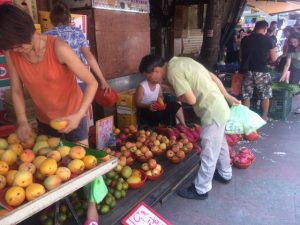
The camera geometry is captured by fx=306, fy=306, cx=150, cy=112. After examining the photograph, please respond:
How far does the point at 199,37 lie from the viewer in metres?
10.7

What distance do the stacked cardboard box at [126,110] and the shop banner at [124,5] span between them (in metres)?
1.57

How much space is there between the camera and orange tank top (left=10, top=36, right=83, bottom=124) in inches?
80.8

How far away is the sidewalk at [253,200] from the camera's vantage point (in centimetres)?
309

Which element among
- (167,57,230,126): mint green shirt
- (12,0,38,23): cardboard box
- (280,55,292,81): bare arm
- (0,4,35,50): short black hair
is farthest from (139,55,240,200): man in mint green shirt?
(280,55,292,81): bare arm

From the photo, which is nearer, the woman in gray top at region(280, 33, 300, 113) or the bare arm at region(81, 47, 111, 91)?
the bare arm at region(81, 47, 111, 91)

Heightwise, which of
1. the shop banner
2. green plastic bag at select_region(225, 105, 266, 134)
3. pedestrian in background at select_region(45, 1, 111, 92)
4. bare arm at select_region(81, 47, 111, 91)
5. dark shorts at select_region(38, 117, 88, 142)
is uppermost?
the shop banner

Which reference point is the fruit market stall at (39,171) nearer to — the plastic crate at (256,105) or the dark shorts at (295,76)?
the plastic crate at (256,105)

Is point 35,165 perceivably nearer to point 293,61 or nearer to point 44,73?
point 44,73

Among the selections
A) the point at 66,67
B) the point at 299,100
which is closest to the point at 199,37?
the point at 299,100

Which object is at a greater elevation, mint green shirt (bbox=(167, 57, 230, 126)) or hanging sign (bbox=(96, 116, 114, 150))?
mint green shirt (bbox=(167, 57, 230, 126))

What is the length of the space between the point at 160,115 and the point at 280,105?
9.51 ft

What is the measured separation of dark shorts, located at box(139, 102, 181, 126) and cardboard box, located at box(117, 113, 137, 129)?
12 cm

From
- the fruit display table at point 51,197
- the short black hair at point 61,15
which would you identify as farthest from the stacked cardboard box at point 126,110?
the fruit display table at point 51,197

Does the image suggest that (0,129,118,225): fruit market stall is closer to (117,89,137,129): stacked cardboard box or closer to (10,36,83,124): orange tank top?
(10,36,83,124): orange tank top
